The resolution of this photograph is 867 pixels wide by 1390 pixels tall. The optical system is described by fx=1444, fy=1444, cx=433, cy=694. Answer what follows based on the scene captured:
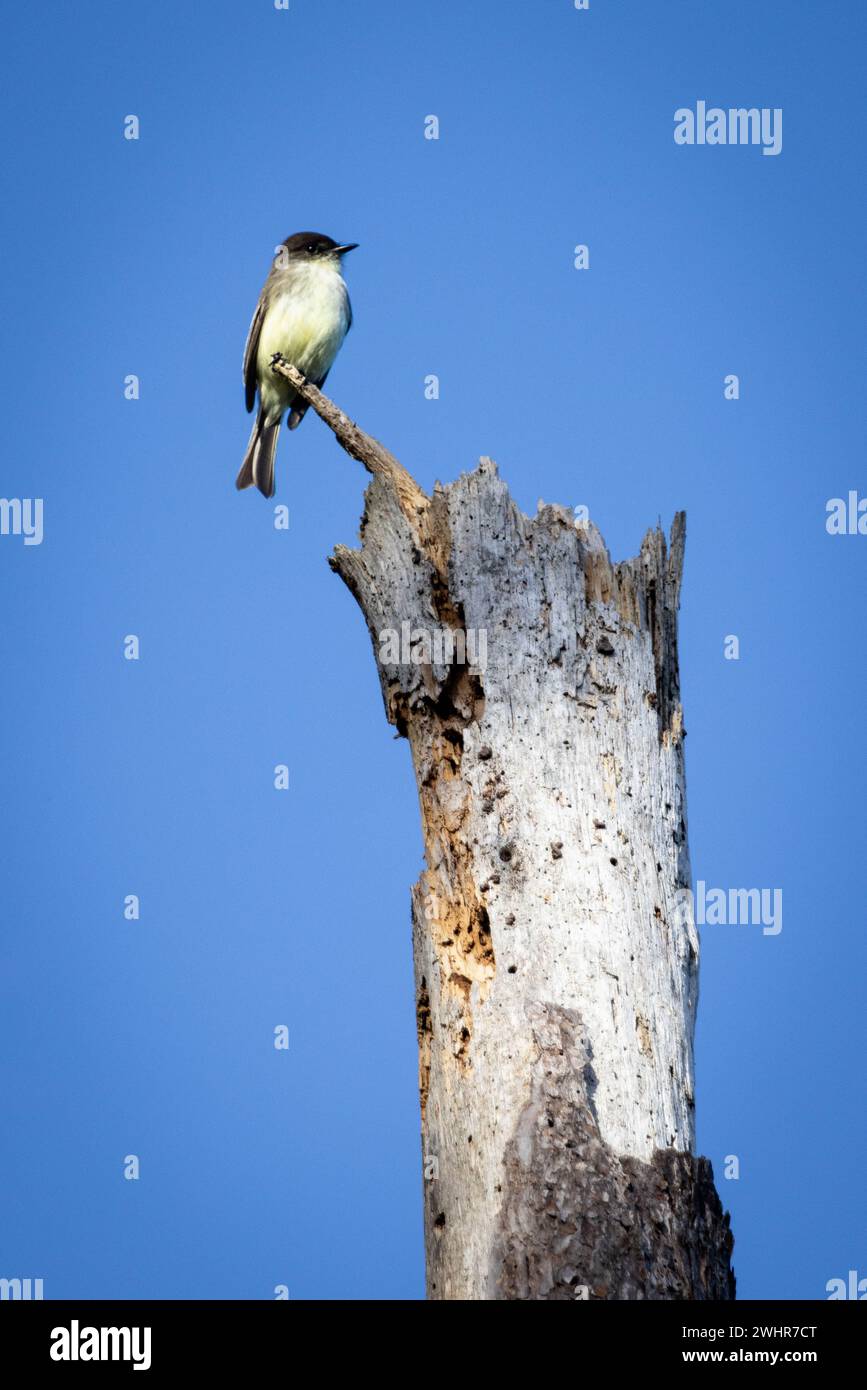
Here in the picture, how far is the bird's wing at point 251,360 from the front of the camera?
426 inches

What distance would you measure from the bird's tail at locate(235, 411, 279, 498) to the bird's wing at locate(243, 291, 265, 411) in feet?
0.92

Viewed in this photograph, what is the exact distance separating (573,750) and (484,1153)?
1.50 meters

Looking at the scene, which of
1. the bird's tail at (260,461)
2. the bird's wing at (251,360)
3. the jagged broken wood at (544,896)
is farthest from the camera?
the bird's wing at (251,360)

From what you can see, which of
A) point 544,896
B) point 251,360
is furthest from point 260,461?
point 544,896

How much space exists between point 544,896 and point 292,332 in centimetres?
654

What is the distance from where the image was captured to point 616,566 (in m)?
5.78

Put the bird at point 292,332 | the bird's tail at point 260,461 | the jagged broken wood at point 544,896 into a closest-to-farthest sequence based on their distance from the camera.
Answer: the jagged broken wood at point 544,896, the bird's tail at point 260,461, the bird at point 292,332

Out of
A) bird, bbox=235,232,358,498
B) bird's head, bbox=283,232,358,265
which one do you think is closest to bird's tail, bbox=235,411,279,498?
bird, bbox=235,232,358,498

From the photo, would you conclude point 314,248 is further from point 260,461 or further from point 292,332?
point 260,461

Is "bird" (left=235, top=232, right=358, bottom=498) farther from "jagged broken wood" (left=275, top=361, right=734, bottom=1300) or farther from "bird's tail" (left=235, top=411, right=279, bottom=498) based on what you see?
"jagged broken wood" (left=275, top=361, right=734, bottom=1300)

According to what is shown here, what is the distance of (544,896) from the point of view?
526 cm

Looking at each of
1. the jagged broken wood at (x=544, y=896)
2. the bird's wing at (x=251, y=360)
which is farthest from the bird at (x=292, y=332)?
the jagged broken wood at (x=544, y=896)

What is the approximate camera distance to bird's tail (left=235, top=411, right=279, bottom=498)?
1016cm

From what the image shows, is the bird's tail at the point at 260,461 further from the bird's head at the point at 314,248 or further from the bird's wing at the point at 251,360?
A: the bird's head at the point at 314,248
